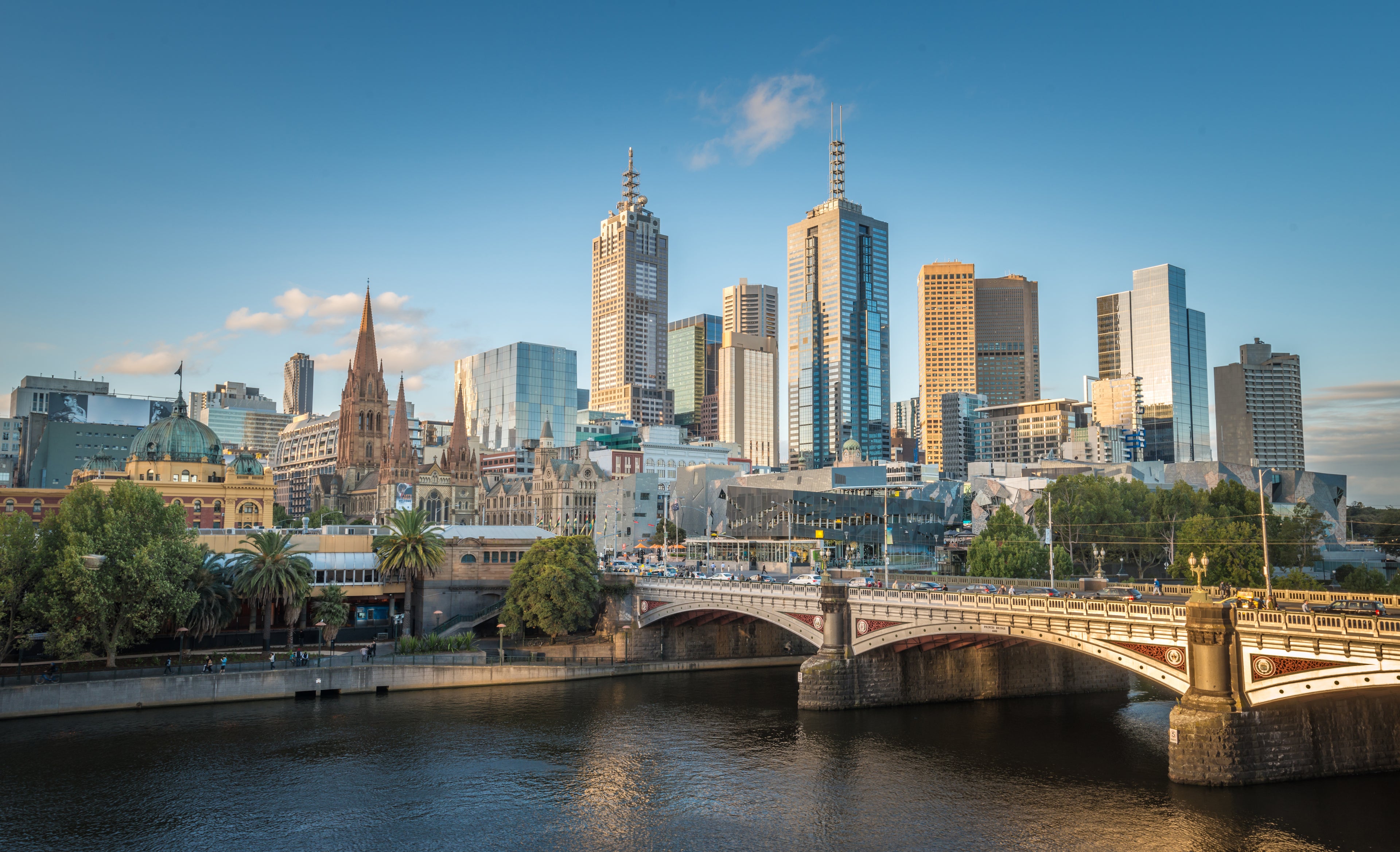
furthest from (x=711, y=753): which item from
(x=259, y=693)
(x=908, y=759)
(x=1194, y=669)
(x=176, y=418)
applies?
(x=176, y=418)

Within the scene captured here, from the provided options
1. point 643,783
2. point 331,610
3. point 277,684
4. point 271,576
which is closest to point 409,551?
point 331,610

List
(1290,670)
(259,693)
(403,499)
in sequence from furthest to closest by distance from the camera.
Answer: (403,499) < (259,693) < (1290,670)

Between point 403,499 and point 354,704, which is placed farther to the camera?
point 403,499

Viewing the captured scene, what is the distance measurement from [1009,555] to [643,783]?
64.0 m

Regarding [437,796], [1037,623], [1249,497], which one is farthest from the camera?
[1249,497]

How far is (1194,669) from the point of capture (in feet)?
160

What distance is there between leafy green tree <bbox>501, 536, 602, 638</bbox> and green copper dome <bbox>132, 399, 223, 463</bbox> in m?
74.6

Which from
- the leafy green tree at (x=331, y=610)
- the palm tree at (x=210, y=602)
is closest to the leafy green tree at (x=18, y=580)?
the palm tree at (x=210, y=602)

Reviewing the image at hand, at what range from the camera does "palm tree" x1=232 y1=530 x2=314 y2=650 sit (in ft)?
297

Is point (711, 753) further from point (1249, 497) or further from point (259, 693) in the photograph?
point (1249, 497)

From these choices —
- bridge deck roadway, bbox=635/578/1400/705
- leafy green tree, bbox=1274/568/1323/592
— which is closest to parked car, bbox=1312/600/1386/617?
bridge deck roadway, bbox=635/578/1400/705

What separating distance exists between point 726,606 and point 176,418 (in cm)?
11043

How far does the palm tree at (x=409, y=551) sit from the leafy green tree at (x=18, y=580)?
33266 millimetres

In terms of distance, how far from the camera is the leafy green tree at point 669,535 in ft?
611
